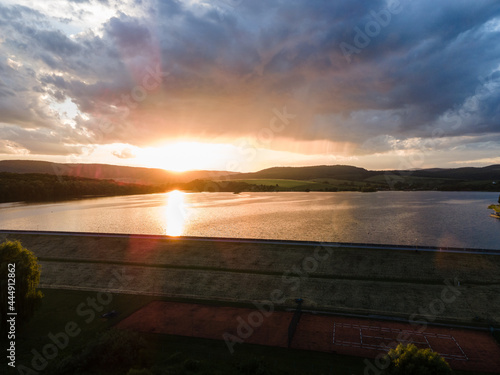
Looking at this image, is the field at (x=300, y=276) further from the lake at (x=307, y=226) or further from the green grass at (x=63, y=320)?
the lake at (x=307, y=226)

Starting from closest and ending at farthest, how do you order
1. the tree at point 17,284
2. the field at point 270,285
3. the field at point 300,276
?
1. the tree at point 17,284
2. the field at point 270,285
3. the field at point 300,276

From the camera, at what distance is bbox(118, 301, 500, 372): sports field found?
27.5m

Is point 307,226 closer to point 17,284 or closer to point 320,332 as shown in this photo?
point 320,332

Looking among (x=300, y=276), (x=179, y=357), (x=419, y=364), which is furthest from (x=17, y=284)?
(x=419, y=364)

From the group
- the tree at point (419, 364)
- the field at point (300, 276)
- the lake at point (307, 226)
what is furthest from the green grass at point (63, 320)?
the lake at point (307, 226)

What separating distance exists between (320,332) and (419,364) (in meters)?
13.3

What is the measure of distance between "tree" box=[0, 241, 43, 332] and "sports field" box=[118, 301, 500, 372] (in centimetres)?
984

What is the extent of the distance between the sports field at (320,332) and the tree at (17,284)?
984 centimetres

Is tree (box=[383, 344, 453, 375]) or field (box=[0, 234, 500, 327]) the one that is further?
field (box=[0, 234, 500, 327])

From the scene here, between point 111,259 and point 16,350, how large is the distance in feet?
98.2

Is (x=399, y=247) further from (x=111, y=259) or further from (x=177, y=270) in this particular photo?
(x=111, y=259)

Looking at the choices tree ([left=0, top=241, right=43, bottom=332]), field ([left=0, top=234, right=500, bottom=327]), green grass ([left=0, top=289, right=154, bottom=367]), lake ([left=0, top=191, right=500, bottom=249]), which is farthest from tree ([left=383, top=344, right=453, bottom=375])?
lake ([left=0, top=191, right=500, bottom=249])

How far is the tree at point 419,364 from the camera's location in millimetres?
18844

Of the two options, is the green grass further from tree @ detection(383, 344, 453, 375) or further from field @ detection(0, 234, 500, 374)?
tree @ detection(383, 344, 453, 375)
